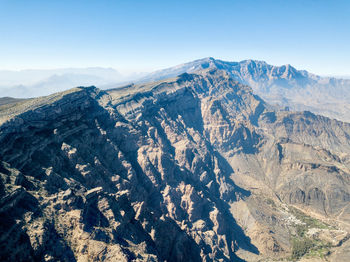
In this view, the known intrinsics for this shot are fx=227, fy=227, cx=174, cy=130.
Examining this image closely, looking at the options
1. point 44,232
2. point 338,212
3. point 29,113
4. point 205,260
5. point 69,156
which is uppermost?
point 29,113

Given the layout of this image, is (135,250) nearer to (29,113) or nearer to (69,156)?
(69,156)

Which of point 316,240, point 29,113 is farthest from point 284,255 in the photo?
point 29,113

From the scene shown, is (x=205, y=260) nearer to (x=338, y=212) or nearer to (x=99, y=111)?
(x=99, y=111)

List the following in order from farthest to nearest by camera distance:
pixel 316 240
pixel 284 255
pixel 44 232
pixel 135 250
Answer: pixel 316 240 < pixel 284 255 < pixel 135 250 < pixel 44 232

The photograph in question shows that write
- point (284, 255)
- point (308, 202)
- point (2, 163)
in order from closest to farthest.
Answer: point (2, 163), point (284, 255), point (308, 202)

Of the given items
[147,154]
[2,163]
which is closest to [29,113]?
[2,163]

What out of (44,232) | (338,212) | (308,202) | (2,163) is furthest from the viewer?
(308,202)

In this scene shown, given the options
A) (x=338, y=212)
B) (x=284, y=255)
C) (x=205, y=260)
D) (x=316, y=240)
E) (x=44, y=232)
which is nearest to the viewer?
(x=44, y=232)

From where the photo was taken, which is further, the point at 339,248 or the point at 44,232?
the point at 339,248

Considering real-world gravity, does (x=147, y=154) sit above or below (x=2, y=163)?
below

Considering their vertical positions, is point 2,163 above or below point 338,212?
above
